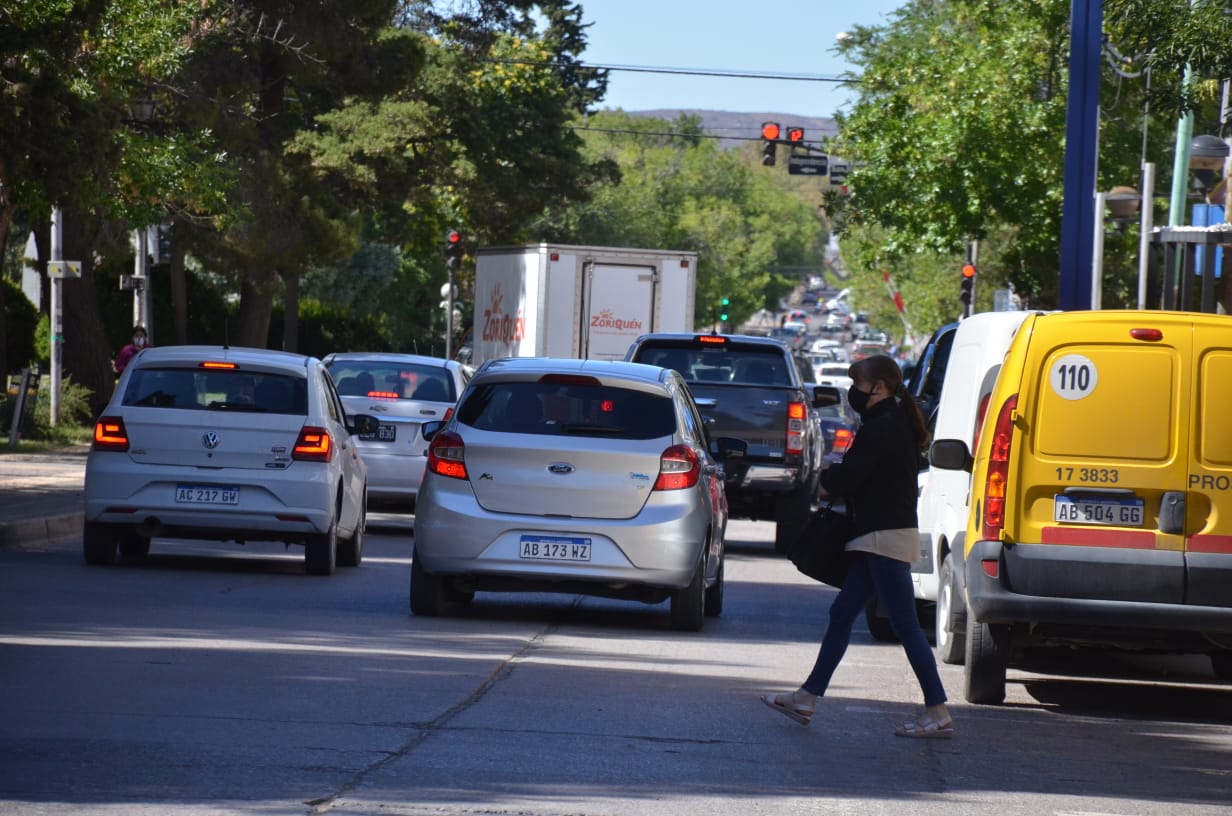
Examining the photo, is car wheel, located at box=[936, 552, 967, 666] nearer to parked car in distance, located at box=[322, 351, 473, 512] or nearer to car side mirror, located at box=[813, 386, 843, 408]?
car side mirror, located at box=[813, 386, 843, 408]

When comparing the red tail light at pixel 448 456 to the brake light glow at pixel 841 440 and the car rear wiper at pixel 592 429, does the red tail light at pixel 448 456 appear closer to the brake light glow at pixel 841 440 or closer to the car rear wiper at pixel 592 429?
the car rear wiper at pixel 592 429

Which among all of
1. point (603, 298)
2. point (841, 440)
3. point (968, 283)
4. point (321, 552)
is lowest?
point (321, 552)

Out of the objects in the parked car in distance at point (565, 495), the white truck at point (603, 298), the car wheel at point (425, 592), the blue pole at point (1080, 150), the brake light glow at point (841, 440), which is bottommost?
the car wheel at point (425, 592)

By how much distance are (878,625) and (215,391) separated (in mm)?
5398

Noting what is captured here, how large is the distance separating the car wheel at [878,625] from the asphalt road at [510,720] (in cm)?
14

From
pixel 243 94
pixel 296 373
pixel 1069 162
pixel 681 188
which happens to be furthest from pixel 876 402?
pixel 681 188

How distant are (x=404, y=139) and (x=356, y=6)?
6173 mm

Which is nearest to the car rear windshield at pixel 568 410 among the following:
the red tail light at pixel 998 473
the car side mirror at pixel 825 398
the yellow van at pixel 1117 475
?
the red tail light at pixel 998 473

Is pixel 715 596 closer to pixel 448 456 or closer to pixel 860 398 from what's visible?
pixel 448 456

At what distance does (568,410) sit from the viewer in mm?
13102

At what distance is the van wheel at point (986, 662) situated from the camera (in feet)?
34.3

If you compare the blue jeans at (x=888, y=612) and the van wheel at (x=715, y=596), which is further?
the van wheel at (x=715, y=596)

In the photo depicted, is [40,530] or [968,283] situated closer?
[40,530]

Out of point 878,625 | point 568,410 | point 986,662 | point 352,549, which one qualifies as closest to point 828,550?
point 986,662
